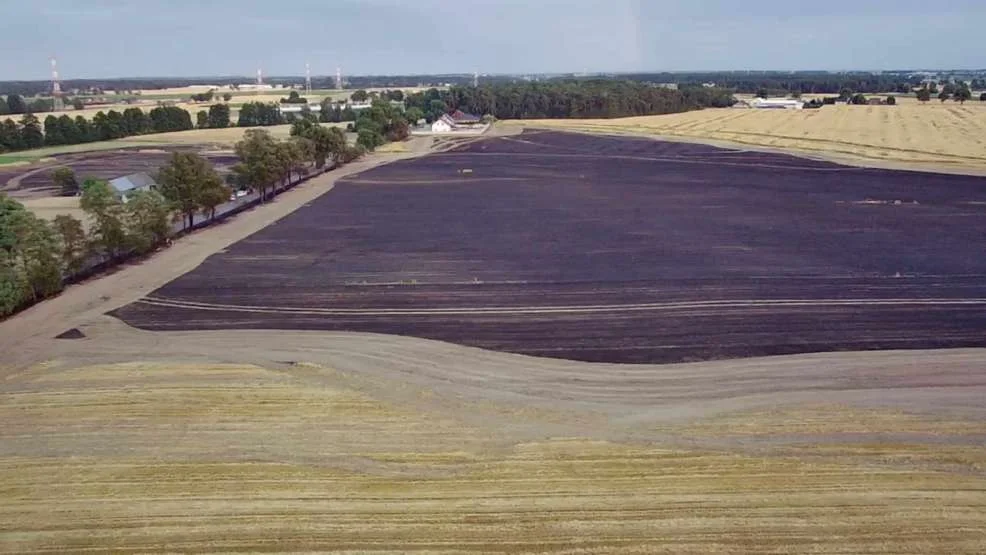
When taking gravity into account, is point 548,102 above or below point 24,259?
above

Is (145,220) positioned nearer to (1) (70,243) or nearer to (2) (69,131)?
(1) (70,243)

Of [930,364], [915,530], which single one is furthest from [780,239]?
[915,530]

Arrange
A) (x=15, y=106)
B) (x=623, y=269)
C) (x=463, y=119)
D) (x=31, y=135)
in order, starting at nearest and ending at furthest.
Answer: (x=623, y=269), (x=31, y=135), (x=463, y=119), (x=15, y=106)

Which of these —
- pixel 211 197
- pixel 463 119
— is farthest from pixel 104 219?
pixel 463 119

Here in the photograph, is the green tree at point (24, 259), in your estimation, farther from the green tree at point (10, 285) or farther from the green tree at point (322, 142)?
the green tree at point (322, 142)

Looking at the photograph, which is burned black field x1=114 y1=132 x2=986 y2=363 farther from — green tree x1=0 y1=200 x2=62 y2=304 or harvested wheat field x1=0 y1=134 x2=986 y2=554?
green tree x1=0 y1=200 x2=62 y2=304

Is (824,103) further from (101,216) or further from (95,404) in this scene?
(95,404)

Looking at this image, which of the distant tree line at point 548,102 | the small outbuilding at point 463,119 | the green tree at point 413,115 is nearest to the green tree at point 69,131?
the green tree at point 413,115
